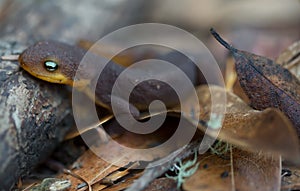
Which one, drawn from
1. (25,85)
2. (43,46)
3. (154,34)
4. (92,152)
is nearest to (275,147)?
(92,152)

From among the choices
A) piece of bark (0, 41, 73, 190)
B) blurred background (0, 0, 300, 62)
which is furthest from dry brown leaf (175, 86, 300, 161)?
blurred background (0, 0, 300, 62)

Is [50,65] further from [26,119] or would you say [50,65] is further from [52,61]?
[26,119]

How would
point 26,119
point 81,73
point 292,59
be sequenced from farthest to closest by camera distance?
1. point 292,59
2. point 81,73
3. point 26,119

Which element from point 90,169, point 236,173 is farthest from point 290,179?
point 90,169

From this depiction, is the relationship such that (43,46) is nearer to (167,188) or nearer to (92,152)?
(92,152)

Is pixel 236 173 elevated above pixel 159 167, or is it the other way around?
pixel 159 167

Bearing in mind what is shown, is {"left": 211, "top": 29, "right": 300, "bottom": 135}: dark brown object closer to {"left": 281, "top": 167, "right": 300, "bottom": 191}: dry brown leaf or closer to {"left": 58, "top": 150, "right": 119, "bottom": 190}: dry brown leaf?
{"left": 281, "top": 167, "right": 300, "bottom": 191}: dry brown leaf

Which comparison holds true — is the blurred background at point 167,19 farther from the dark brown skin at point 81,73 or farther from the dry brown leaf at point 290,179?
the dry brown leaf at point 290,179
